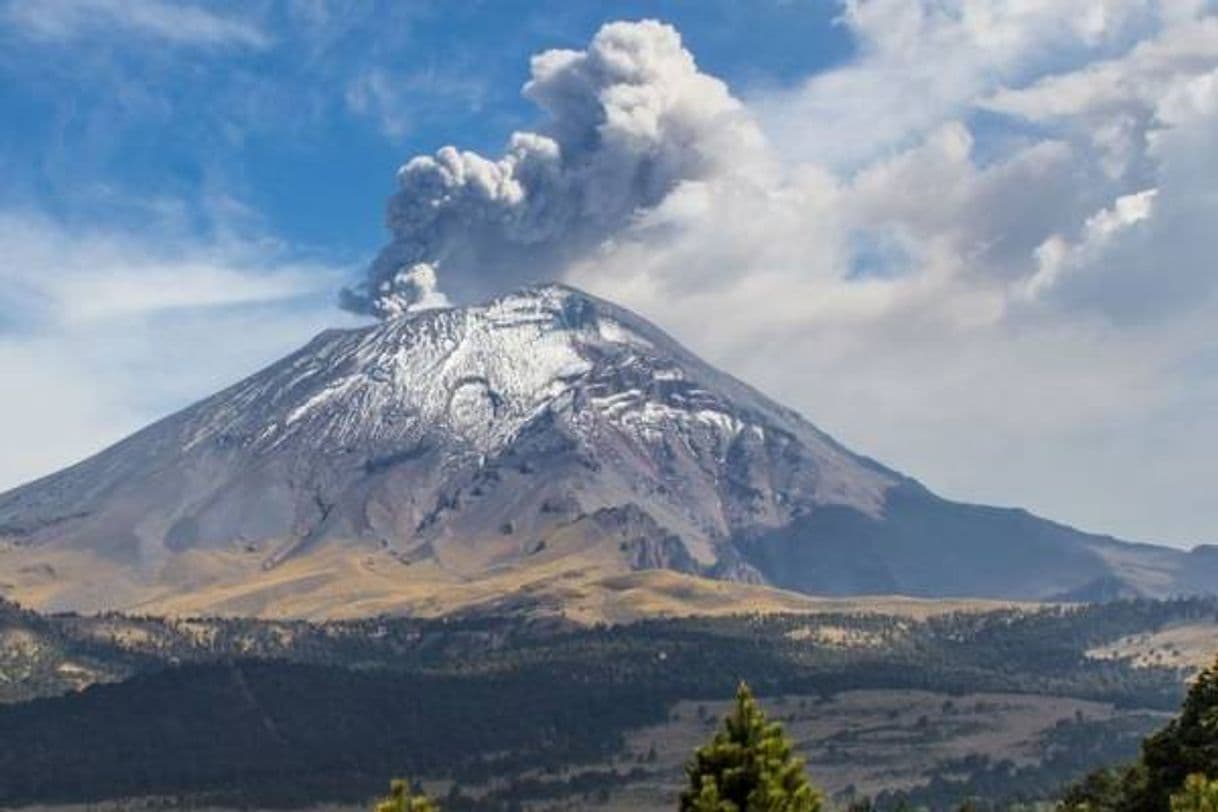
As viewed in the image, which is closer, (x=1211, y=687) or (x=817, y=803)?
(x=817, y=803)

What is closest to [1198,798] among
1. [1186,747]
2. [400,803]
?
[400,803]

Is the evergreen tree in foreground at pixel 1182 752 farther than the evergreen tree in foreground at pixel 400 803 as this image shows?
Yes

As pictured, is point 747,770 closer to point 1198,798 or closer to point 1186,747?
point 1198,798

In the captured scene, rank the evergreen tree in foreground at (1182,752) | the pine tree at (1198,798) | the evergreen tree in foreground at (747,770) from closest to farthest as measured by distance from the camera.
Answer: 1. the evergreen tree in foreground at (747,770)
2. the pine tree at (1198,798)
3. the evergreen tree in foreground at (1182,752)

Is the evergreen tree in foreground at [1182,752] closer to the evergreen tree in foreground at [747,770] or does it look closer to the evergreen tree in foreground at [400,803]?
the evergreen tree in foreground at [747,770]

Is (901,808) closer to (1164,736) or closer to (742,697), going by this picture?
(1164,736)

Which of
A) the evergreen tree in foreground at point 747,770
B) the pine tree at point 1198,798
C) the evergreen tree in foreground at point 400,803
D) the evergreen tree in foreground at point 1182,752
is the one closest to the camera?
the evergreen tree in foreground at point 400,803

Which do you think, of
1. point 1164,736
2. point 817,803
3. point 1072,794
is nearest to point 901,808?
point 1072,794

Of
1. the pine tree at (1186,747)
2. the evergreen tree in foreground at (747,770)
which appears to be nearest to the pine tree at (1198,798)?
the evergreen tree in foreground at (747,770)
